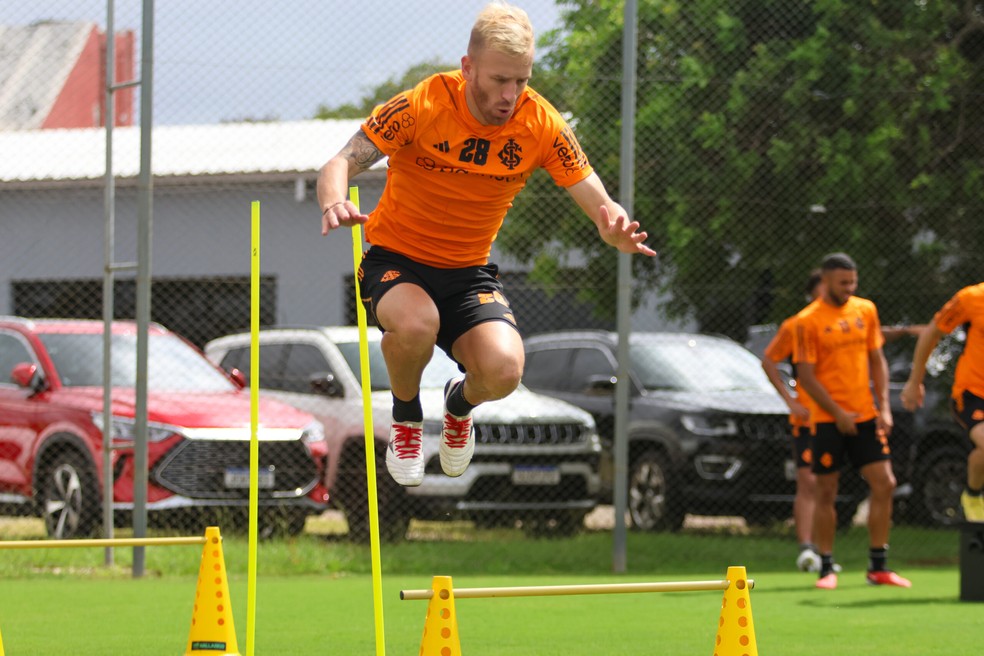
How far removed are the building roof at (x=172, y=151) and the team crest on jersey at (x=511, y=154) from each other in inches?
209

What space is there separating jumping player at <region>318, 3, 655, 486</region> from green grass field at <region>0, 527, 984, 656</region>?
1.80m

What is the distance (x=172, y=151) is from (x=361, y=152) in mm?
6057

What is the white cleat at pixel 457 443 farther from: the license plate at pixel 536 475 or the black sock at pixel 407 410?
the license plate at pixel 536 475

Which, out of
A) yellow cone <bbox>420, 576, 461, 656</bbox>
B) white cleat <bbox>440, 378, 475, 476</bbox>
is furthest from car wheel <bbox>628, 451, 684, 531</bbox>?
yellow cone <bbox>420, 576, 461, 656</bbox>

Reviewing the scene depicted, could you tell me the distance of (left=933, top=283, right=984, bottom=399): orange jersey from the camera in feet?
30.7

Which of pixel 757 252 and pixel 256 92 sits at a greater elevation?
pixel 256 92

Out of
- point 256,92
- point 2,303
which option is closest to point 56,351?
point 2,303

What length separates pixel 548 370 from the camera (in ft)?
43.4

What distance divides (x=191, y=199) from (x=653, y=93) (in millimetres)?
3583

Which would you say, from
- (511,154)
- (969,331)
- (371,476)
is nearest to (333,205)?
(511,154)

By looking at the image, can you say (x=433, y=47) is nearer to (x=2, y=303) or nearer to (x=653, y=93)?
(x=653, y=93)

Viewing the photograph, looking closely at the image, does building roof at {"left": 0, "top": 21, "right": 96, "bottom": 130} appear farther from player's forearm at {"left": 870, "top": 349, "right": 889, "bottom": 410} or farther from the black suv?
player's forearm at {"left": 870, "top": 349, "right": 889, "bottom": 410}

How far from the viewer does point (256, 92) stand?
10.9 meters

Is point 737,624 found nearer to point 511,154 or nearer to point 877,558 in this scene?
point 511,154
